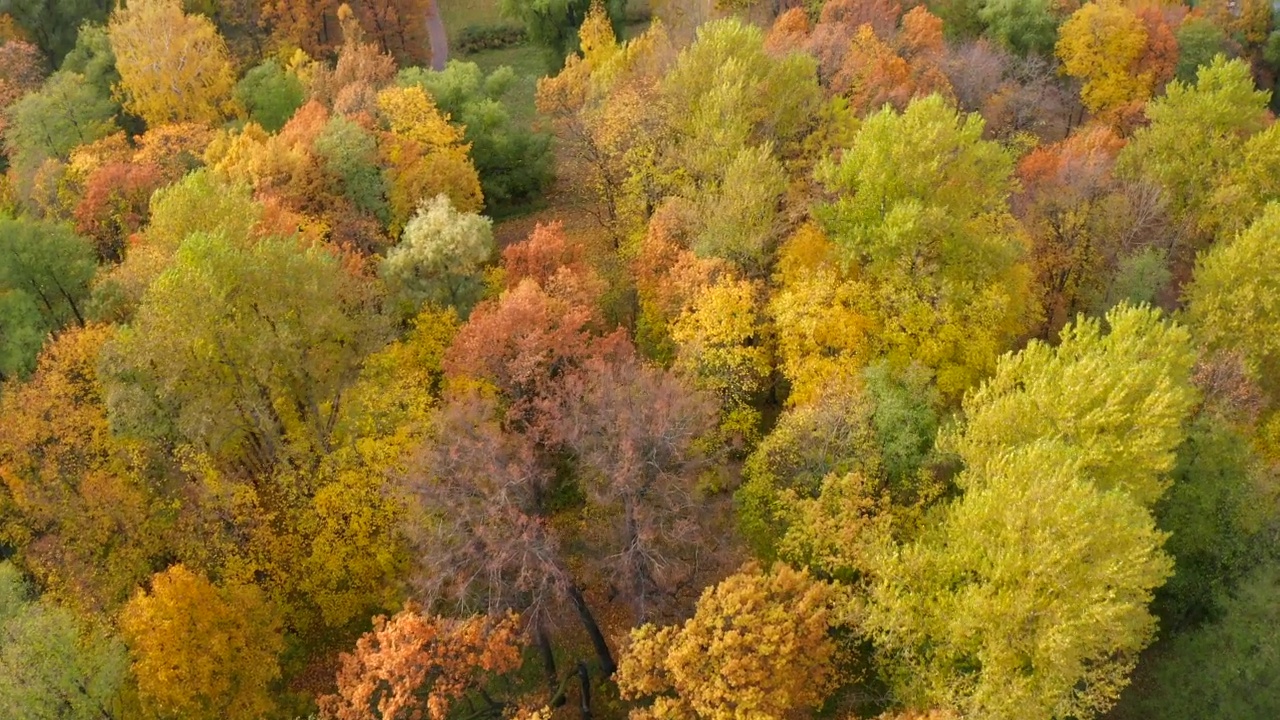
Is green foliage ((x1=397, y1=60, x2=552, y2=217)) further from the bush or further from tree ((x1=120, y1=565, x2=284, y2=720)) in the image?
tree ((x1=120, y1=565, x2=284, y2=720))

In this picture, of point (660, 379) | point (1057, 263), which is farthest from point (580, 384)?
point (1057, 263)

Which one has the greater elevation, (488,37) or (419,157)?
(419,157)

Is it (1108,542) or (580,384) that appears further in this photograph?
(580,384)

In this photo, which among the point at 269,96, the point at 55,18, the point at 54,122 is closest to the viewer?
the point at 54,122

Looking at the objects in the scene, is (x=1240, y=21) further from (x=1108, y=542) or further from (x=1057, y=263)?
(x=1108, y=542)

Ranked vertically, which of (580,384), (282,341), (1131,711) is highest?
(282,341)

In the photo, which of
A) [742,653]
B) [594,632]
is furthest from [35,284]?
[742,653]

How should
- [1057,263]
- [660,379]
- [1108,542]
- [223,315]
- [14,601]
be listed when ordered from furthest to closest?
1. [1057,263]
2. [660,379]
3. [223,315]
4. [14,601]
5. [1108,542]

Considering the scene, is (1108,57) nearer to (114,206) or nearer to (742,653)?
(742,653)
